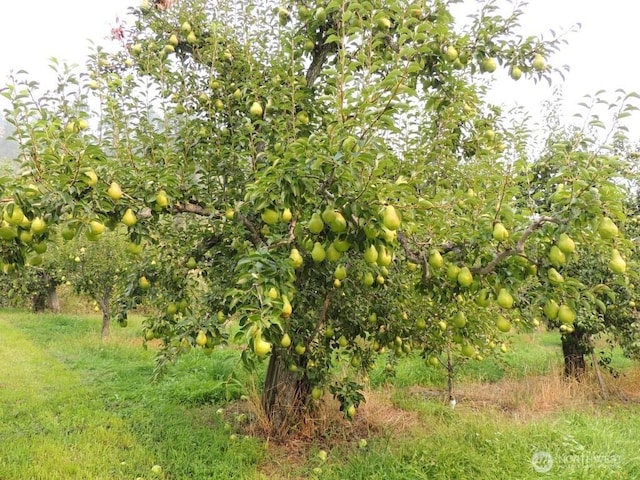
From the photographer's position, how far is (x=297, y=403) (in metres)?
4.48

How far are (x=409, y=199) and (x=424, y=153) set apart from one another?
1.46 m

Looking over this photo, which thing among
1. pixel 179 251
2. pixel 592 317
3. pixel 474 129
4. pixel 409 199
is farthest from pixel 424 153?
pixel 592 317

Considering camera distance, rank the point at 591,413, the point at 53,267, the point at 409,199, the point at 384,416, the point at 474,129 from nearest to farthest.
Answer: the point at 409,199
the point at 474,129
the point at 384,416
the point at 591,413
the point at 53,267

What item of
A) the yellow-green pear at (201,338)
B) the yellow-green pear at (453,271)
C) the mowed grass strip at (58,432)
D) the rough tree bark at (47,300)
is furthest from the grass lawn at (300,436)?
the rough tree bark at (47,300)

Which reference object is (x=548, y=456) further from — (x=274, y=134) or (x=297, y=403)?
(x=274, y=134)

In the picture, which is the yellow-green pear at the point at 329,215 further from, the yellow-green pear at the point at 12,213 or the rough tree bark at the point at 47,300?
Answer: the rough tree bark at the point at 47,300

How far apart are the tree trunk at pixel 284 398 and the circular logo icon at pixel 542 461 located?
2005 millimetres

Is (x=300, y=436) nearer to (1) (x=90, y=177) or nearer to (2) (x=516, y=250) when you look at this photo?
(2) (x=516, y=250)

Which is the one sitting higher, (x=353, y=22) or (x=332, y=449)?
(x=353, y=22)

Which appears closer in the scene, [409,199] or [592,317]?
[409,199]

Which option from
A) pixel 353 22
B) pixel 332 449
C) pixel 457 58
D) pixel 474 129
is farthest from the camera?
pixel 332 449

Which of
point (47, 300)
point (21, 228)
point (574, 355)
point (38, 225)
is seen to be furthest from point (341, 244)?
point (47, 300)

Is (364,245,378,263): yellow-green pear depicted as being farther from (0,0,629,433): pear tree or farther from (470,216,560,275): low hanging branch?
(470,216,560,275): low hanging branch

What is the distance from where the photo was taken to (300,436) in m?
4.39
